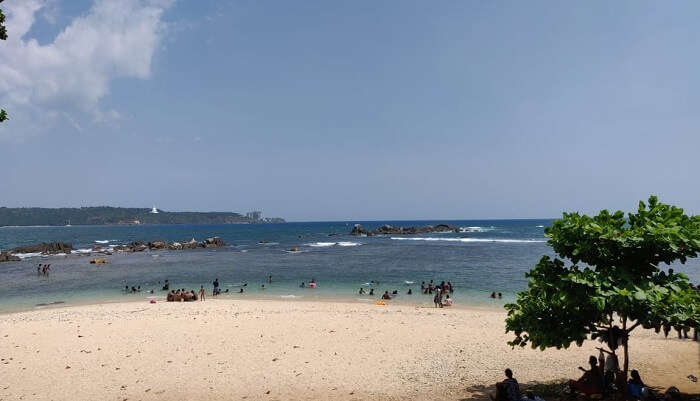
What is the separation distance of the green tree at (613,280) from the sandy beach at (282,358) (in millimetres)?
3813

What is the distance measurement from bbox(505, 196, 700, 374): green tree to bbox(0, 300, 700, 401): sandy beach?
381 centimetres

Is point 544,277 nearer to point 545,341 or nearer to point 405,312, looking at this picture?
point 545,341

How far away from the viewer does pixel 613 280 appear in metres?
8.59

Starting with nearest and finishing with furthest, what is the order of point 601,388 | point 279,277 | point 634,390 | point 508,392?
point 508,392, point 634,390, point 601,388, point 279,277

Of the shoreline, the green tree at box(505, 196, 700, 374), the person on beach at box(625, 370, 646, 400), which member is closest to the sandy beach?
the person on beach at box(625, 370, 646, 400)

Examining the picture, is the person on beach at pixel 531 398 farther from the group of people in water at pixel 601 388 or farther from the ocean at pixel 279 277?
the ocean at pixel 279 277

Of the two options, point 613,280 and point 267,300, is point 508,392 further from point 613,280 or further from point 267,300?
point 267,300

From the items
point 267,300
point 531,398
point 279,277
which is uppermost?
point 531,398

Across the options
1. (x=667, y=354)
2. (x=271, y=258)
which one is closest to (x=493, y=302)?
(x=667, y=354)

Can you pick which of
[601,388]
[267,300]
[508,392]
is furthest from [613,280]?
[267,300]

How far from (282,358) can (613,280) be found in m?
11.2

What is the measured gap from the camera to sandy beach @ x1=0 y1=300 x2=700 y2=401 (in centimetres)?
1265

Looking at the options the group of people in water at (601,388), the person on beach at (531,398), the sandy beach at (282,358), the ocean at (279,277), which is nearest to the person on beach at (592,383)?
the group of people in water at (601,388)

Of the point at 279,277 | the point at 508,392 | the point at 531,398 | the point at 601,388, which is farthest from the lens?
the point at 279,277
